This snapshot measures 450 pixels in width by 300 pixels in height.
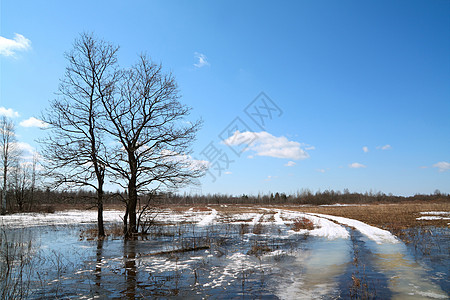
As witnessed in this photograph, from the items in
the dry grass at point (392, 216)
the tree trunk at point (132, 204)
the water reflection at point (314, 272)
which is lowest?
the dry grass at point (392, 216)

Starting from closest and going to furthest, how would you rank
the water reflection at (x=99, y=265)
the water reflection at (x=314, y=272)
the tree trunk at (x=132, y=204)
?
1. the water reflection at (x=314, y=272)
2. the water reflection at (x=99, y=265)
3. the tree trunk at (x=132, y=204)

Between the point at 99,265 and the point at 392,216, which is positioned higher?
the point at 99,265

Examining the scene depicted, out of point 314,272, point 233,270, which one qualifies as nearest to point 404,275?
point 314,272

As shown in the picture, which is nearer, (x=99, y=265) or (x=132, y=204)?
(x=99, y=265)

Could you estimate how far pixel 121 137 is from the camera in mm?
16656

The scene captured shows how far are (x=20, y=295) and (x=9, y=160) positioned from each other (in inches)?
1637

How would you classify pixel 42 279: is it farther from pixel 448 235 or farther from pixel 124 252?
pixel 448 235

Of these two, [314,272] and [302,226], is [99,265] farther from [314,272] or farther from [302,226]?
[302,226]

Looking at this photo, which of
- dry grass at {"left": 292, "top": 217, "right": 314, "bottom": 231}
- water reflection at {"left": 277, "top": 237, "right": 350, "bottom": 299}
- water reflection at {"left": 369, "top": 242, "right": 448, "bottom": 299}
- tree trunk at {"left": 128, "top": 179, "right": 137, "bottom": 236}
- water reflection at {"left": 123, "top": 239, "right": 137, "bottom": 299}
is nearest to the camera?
water reflection at {"left": 369, "top": 242, "right": 448, "bottom": 299}

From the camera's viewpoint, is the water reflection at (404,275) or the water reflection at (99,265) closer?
the water reflection at (404,275)

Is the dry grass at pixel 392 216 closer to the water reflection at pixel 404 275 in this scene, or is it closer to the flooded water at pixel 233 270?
the flooded water at pixel 233 270

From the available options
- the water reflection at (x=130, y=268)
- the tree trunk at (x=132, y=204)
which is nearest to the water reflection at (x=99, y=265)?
the water reflection at (x=130, y=268)

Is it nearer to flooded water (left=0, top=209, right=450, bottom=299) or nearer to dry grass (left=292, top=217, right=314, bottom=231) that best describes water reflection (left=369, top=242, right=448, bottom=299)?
flooded water (left=0, top=209, right=450, bottom=299)

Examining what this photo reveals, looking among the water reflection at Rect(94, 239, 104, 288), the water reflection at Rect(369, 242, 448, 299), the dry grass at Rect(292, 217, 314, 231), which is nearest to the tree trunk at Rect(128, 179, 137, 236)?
the water reflection at Rect(94, 239, 104, 288)
